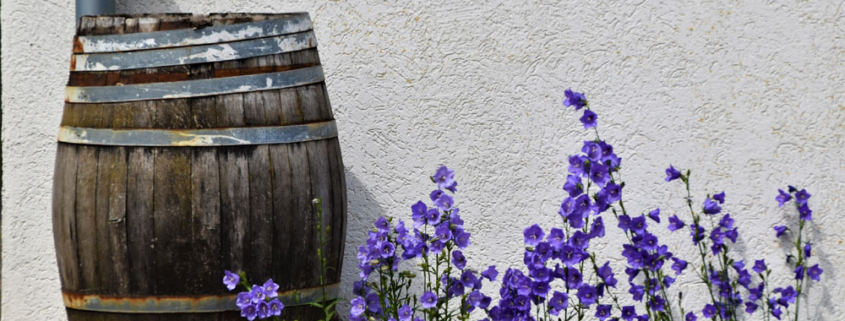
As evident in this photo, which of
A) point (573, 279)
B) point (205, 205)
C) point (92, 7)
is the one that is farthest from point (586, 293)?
point (92, 7)

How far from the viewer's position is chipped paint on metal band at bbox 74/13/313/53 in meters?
2.07

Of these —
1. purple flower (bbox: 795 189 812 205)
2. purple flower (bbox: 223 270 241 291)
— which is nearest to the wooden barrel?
purple flower (bbox: 223 270 241 291)

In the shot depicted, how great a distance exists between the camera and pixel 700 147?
2633 millimetres

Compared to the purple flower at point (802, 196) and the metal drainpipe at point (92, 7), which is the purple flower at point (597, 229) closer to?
the purple flower at point (802, 196)

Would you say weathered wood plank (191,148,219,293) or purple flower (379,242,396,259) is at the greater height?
weathered wood plank (191,148,219,293)

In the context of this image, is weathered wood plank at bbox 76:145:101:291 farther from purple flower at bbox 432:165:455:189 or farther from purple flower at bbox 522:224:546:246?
purple flower at bbox 522:224:546:246

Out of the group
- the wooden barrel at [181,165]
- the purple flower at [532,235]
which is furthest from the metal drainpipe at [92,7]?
the purple flower at [532,235]

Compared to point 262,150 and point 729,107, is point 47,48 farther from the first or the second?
point 729,107

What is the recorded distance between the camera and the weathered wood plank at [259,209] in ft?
6.84

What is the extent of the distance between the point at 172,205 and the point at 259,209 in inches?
8.0

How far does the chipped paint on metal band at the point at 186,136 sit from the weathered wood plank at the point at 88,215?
0.12ft

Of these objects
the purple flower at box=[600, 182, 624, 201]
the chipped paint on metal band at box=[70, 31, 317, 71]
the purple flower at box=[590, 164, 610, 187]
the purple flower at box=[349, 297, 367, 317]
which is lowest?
the purple flower at box=[349, 297, 367, 317]

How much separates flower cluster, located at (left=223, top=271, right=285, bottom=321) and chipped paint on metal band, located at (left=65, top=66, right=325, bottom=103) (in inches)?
17.6

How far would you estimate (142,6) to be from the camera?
9.50 feet
